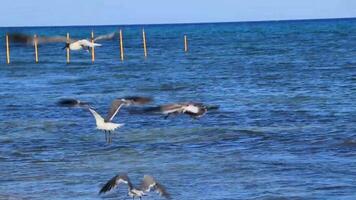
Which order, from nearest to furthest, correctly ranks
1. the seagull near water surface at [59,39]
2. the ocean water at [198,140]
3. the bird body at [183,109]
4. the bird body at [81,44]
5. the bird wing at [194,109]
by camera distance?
the bird body at [183,109]
the bird wing at [194,109]
the ocean water at [198,140]
the seagull near water surface at [59,39]
the bird body at [81,44]

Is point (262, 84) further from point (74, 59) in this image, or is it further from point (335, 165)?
point (74, 59)

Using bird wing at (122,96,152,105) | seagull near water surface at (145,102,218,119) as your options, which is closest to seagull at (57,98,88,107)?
bird wing at (122,96,152,105)

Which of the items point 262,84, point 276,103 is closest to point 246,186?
point 276,103

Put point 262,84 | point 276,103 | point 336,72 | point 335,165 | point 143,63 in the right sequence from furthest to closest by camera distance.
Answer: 1. point 143,63
2. point 336,72
3. point 262,84
4. point 276,103
5. point 335,165

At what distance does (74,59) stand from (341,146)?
42.7 metres

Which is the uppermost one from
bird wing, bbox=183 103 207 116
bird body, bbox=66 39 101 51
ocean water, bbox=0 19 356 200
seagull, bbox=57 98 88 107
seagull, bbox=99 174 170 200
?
bird body, bbox=66 39 101 51

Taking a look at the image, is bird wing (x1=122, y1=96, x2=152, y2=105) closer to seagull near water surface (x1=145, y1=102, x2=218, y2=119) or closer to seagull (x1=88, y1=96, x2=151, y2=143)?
seagull (x1=88, y1=96, x2=151, y2=143)

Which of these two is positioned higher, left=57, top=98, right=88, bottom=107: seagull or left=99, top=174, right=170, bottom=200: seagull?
left=57, top=98, right=88, bottom=107: seagull

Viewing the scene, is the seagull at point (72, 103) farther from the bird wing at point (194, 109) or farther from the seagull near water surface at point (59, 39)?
the seagull near water surface at point (59, 39)

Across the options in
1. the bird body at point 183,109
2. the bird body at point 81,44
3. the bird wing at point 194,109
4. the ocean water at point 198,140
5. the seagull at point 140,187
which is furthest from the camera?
the bird body at point 81,44

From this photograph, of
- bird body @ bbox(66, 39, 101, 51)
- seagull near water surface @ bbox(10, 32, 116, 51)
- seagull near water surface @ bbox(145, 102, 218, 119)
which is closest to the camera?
seagull near water surface @ bbox(145, 102, 218, 119)

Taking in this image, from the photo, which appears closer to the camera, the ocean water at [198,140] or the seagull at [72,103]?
the seagull at [72,103]

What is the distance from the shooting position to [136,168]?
655 inches

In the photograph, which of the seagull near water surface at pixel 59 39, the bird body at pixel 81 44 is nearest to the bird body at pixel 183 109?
the seagull near water surface at pixel 59 39
